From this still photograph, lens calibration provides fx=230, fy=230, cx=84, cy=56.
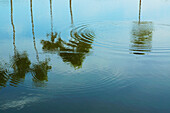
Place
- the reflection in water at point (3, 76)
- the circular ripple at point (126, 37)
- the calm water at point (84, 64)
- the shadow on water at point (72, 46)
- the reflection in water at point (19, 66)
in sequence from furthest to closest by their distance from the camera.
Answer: the circular ripple at point (126, 37) < the shadow on water at point (72, 46) < the reflection in water at point (19, 66) < the reflection in water at point (3, 76) < the calm water at point (84, 64)

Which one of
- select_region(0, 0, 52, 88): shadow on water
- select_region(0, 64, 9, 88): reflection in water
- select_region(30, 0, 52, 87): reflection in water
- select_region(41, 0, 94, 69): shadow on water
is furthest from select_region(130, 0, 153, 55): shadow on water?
select_region(0, 64, 9, 88): reflection in water

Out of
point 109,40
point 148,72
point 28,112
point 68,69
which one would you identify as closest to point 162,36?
point 109,40

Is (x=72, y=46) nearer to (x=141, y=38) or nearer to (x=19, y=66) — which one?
(x=19, y=66)

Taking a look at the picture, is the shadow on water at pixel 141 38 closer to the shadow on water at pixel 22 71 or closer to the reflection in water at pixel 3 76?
the shadow on water at pixel 22 71

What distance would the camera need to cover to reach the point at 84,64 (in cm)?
1425

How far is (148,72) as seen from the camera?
13.0 m

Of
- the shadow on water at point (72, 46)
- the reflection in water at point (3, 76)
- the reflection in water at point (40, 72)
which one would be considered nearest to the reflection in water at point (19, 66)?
the reflection in water at point (3, 76)

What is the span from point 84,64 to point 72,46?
360 centimetres

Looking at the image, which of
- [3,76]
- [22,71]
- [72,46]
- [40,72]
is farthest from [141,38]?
[3,76]

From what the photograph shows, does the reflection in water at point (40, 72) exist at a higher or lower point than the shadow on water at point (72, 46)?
lower

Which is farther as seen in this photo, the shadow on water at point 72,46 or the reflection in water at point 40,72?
the shadow on water at point 72,46

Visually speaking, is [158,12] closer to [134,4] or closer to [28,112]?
[134,4]

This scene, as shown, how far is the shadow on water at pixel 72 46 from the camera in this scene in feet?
49.9

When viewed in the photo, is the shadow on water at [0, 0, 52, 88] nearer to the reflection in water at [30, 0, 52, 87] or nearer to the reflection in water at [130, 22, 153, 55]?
the reflection in water at [30, 0, 52, 87]
